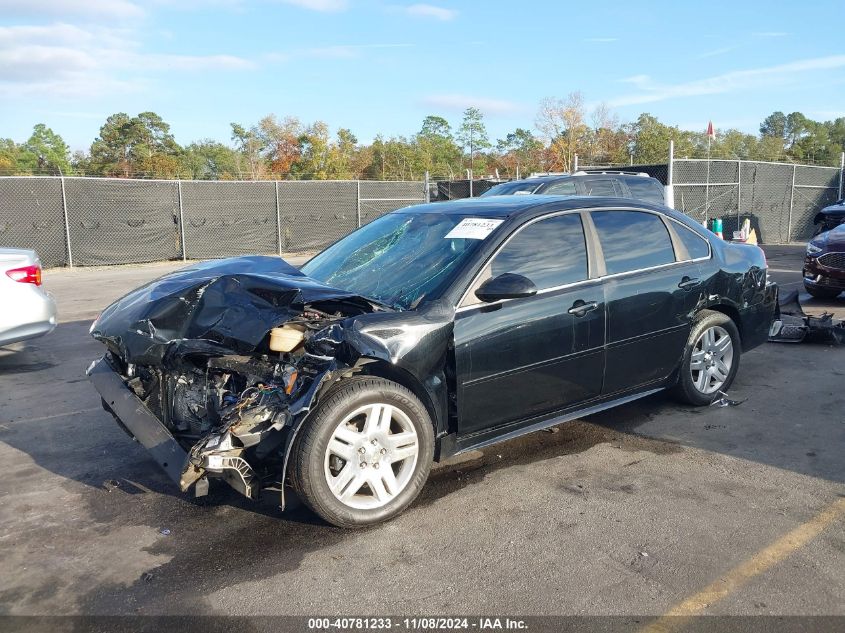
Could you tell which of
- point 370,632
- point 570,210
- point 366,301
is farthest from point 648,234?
point 370,632

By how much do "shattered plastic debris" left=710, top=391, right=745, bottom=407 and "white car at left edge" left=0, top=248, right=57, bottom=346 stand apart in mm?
6399

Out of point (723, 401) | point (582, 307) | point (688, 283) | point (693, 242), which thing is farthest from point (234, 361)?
point (723, 401)

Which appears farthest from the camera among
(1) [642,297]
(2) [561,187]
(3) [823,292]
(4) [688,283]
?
(2) [561,187]

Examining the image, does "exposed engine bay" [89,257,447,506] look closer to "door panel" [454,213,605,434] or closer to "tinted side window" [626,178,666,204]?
"door panel" [454,213,605,434]

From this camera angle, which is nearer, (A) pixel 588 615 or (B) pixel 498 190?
(A) pixel 588 615

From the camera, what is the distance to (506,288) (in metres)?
3.92

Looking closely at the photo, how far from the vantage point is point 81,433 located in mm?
5125

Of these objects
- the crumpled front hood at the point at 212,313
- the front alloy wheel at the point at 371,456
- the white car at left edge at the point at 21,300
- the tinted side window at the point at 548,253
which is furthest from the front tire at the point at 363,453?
the white car at left edge at the point at 21,300

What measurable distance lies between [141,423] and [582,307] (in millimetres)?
2678

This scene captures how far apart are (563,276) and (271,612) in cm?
261

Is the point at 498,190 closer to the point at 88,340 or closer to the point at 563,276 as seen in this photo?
the point at 88,340

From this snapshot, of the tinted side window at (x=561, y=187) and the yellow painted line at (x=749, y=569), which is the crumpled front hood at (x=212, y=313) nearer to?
the yellow painted line at (x=749, y=569)

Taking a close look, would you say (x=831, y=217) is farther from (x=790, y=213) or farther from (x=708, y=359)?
(x=708, y=359)

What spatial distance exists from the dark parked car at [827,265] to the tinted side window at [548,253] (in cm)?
665
